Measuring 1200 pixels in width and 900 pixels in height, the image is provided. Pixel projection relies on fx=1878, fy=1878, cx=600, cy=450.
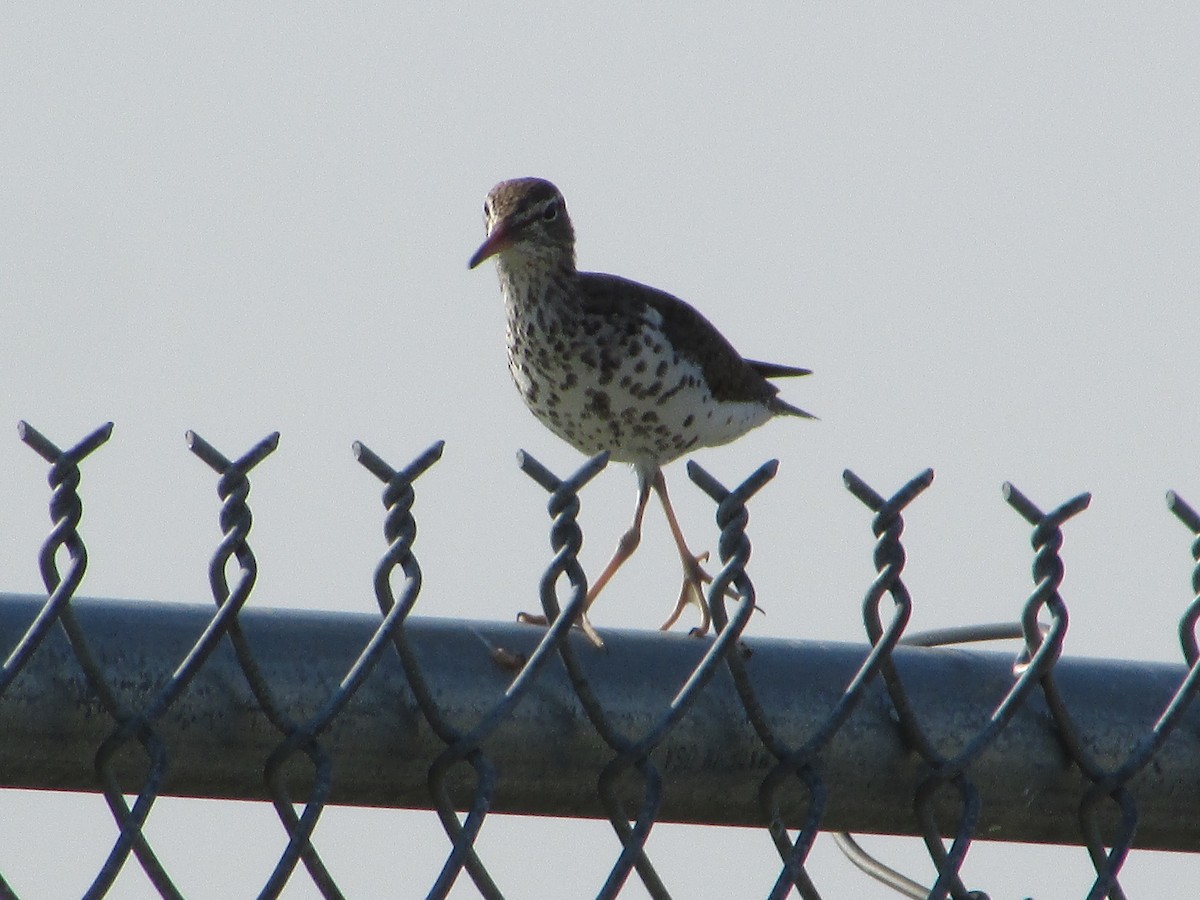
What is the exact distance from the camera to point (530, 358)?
8234 millimetres

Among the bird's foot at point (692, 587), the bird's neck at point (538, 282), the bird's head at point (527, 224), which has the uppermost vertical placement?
the bird's head at point (527, 224)

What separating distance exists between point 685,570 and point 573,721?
498cm

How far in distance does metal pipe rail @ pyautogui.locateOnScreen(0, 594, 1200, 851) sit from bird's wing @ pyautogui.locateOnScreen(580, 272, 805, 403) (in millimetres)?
4974

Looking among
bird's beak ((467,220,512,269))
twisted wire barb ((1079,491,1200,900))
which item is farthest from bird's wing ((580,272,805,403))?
twisted wire barb ((1079,491,1200,900))

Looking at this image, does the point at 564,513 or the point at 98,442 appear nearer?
the point at 98,442

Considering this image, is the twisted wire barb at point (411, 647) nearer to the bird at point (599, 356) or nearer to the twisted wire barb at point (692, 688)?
the twisted wire barb at point (692, 688)

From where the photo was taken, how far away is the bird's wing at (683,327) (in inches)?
332

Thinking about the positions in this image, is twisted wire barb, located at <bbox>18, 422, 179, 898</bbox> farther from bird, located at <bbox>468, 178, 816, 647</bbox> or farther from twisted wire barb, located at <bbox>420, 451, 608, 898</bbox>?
bird, located at <bbox>468, 178, 816, 647</bbox>

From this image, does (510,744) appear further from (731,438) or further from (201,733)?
(731,438)

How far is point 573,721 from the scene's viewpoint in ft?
10.5

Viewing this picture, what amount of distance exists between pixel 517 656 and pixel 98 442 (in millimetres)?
890

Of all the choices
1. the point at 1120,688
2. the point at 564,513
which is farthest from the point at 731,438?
the point at 564,513

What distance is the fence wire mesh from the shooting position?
9.61ft

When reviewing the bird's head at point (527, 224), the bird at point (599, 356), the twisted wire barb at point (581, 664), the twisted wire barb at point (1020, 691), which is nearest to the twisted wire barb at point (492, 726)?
the twisted wire barb at point (581, 664)
